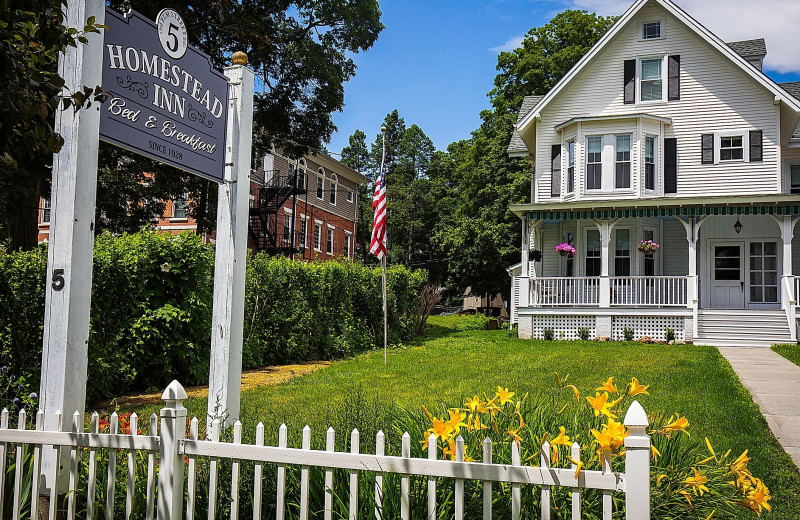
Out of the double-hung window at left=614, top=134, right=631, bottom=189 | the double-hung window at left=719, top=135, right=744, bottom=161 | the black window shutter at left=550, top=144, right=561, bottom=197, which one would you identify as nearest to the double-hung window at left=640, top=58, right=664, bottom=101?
the double-hung window at left=614, top=134, right=631, bottom=189

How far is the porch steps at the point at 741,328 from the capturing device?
1836cm

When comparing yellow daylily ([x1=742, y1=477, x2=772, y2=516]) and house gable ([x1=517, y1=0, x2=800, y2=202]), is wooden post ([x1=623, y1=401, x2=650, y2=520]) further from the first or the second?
house gable ([x1=517, y1=0, x2=800, y2=202])

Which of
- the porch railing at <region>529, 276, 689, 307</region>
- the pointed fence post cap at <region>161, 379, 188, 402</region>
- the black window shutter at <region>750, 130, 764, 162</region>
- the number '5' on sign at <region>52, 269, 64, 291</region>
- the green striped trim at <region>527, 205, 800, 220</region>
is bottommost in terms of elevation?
the pointed fence post cap at <region>161, 379, 188, 402</region>

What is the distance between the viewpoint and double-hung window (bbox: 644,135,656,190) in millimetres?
21547

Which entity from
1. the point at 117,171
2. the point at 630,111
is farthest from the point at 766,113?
the point at 117,171

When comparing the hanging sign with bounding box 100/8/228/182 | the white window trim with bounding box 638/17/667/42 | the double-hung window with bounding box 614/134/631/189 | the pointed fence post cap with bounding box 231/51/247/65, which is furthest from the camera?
Answer: the white window trim with bounding box 638/17/667/42

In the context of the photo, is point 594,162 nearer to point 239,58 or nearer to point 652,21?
point 652,21

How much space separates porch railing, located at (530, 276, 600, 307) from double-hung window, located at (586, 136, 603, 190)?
125 inches

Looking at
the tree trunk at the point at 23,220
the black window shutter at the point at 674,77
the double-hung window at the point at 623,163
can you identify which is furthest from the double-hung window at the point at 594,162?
the tree trunk at the point at 23,220

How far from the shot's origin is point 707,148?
2148 centimetres

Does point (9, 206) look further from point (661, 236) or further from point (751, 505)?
point (661, 236)

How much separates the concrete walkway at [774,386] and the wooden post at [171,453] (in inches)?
216

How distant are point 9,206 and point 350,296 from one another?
7916 millimetres

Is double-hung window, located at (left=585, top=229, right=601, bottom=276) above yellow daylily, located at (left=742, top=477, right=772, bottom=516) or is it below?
above
